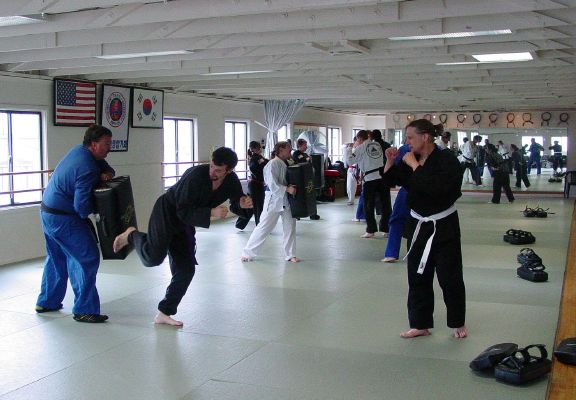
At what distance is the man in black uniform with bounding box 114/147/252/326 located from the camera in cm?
505

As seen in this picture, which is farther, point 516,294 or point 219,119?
point 219,119

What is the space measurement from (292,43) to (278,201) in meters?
2.17

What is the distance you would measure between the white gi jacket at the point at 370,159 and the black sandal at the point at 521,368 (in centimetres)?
632

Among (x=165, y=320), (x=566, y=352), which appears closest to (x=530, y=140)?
(x=566, y=352)

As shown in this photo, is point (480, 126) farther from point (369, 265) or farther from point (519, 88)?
point (369, 265)

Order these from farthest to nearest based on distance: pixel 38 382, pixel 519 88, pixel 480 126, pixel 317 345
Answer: pixel 480 126 → pixel 519 88 → pixel 317 345 → pixel 38 382

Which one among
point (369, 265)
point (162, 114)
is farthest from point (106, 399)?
point (162, 114)

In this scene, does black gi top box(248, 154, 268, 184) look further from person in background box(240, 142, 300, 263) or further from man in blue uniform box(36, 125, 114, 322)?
man in blue uniform box(36, 125, 114, 322)

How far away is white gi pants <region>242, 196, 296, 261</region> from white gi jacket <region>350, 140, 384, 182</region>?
2519 millimetres

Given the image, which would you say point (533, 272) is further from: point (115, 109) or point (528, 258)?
point (115, 109)

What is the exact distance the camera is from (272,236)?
35.3 ft

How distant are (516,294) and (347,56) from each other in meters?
3.37

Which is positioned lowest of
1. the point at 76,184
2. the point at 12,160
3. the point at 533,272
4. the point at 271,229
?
the point at 533,272

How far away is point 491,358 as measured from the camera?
423 centimetres
